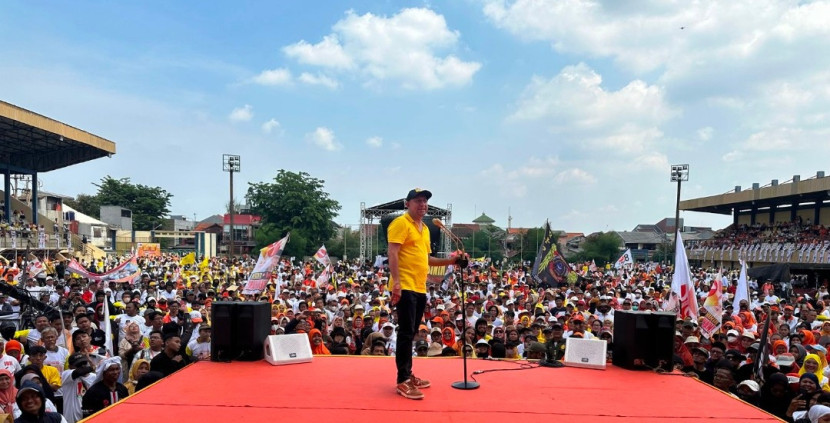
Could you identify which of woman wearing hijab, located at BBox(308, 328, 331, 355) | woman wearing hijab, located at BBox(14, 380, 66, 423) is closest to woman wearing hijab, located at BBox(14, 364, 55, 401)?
woman wearing hijab, located at BBox(14, 380, 66, 423)

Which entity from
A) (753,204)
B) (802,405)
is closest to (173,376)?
(802,405)

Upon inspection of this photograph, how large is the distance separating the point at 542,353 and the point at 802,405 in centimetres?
248

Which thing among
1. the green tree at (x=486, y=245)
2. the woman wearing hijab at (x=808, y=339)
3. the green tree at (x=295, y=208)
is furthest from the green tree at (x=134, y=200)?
the woman wearing hijab at (x=808, y=339)

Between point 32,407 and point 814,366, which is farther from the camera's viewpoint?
point 814,366

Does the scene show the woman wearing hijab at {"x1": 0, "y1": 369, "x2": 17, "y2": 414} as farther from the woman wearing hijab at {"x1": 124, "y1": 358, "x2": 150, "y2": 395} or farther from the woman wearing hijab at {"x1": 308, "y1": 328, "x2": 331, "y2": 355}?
the woman wearing hijab at {"x1": 308, "y1": 328, "x2": 331, "y2": 355}

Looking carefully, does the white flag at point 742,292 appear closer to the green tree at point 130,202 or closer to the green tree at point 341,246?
the green tree at point 341,246

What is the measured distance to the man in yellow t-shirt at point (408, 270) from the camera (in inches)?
153

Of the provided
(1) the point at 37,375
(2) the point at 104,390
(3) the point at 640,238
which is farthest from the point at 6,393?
(3) the point at 640,238

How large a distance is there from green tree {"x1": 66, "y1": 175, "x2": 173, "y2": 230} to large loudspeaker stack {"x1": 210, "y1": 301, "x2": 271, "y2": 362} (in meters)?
63.1

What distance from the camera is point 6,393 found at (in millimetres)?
4656

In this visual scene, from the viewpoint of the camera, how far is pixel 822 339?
795 centimetres

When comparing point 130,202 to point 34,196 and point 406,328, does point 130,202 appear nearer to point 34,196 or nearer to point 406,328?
point 34,196

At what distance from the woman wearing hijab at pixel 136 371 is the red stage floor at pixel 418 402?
5.31ft

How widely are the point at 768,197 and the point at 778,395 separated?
35565 mm
